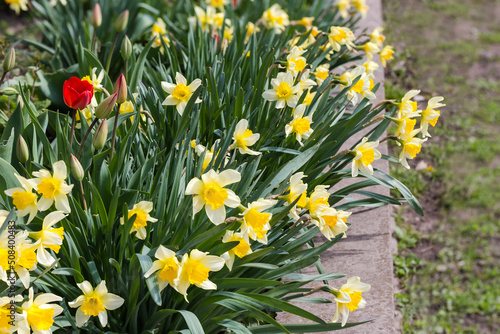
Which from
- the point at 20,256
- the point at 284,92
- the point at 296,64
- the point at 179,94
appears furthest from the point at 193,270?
the point at 296,64

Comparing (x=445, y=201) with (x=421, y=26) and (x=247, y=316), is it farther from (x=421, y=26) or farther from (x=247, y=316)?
(x=421, y=26)

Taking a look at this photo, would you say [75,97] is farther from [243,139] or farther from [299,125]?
[299,125]

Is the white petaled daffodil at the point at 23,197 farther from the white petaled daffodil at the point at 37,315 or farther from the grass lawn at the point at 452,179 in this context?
the grass lawn at the point at 452,179

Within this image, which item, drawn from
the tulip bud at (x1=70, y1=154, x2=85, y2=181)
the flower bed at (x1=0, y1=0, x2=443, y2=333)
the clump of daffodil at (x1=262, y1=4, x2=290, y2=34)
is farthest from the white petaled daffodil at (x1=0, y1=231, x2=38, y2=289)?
the clump of daffodil at (x1=262, y1=4, x2=290, y2=34)

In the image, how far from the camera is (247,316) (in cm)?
175

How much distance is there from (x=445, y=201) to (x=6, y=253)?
2.68 m

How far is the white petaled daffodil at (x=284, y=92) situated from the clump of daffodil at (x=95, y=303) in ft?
3.23

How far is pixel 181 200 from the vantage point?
1689 millimetres

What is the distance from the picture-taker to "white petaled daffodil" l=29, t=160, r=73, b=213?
1.42 metres

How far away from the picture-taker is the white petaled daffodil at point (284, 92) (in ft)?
6.66

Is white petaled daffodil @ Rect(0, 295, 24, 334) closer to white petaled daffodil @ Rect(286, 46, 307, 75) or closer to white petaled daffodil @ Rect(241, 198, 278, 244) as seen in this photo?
white petaled daffodil @ Rect(241, 198, 278, 244)

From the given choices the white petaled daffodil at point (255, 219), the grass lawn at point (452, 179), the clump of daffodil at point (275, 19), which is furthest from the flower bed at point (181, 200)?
the grass lawn at point (452, 179)

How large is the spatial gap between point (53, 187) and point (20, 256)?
0.21 metres

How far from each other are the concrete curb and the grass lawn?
40 cm
